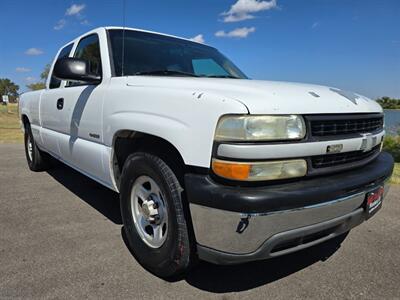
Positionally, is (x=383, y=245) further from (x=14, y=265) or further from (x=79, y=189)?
(x=79, y=189)

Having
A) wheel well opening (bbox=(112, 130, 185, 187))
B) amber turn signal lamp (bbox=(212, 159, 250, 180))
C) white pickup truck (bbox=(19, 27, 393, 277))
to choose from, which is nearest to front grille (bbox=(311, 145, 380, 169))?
white pickup truck (bbox=(19, 27, 393, 277))

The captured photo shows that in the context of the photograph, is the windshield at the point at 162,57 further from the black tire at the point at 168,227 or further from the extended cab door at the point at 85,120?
the black tire at the point at 168,227

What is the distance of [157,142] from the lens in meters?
2.48

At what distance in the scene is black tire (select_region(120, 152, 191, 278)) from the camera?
2.20 m

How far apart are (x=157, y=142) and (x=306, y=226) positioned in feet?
3.73

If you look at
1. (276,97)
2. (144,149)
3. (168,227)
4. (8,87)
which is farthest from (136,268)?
(8,87)

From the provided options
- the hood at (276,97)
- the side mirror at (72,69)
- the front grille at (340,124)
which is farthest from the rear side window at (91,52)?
the front grille at (340,124)

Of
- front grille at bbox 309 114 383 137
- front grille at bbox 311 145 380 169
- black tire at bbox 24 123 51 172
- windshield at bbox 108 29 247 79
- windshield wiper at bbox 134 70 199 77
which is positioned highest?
windshield at bbox 108 29 247 79

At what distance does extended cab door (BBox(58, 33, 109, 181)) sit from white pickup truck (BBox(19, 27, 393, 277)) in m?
0.04

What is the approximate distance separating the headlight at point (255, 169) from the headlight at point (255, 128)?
14 cm

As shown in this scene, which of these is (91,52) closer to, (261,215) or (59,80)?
(59,80)

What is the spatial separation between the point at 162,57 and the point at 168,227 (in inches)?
70.6

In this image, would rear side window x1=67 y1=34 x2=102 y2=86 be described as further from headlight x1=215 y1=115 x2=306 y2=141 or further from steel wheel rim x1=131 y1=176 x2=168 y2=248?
headlight x1=215 y1=115 x2=306 y2=141

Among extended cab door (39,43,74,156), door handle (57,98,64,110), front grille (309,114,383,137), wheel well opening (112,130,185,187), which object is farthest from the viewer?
extended cab door (39,43,74,156)
